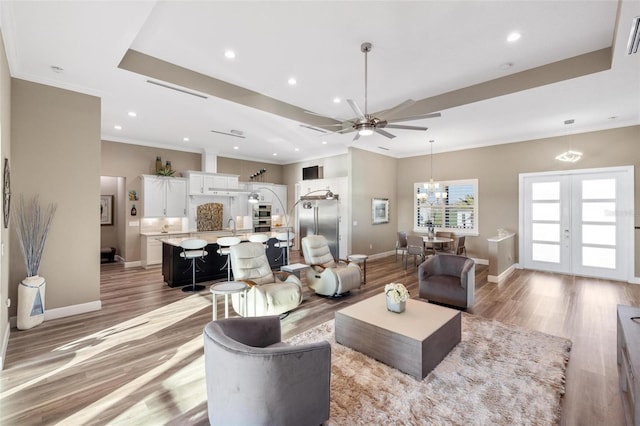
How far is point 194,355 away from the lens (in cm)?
305

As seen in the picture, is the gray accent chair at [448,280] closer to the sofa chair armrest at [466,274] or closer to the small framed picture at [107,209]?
the sofa chair armrest at [466,274]

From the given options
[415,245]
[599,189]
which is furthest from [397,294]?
[599,189]

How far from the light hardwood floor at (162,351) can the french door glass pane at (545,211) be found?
1.76 metres

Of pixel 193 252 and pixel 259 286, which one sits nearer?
pixel 259 286

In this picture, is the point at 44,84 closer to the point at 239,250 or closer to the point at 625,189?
the point at 239,250

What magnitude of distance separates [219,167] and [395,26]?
7346mm

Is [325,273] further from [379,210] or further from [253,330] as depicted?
[379,210]

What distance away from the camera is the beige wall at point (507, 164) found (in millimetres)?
6000

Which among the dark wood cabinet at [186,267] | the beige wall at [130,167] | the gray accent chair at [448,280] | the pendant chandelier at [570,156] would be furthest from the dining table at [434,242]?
the beige wall at [130,167]

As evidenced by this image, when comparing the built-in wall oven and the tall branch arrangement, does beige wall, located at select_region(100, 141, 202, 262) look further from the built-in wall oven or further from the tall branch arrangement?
the tall branch arrangement

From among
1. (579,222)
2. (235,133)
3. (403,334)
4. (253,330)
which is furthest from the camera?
(235,133)

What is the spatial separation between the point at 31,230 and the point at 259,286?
2.99 metres

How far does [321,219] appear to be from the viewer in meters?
8.66

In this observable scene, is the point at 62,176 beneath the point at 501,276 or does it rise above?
above
